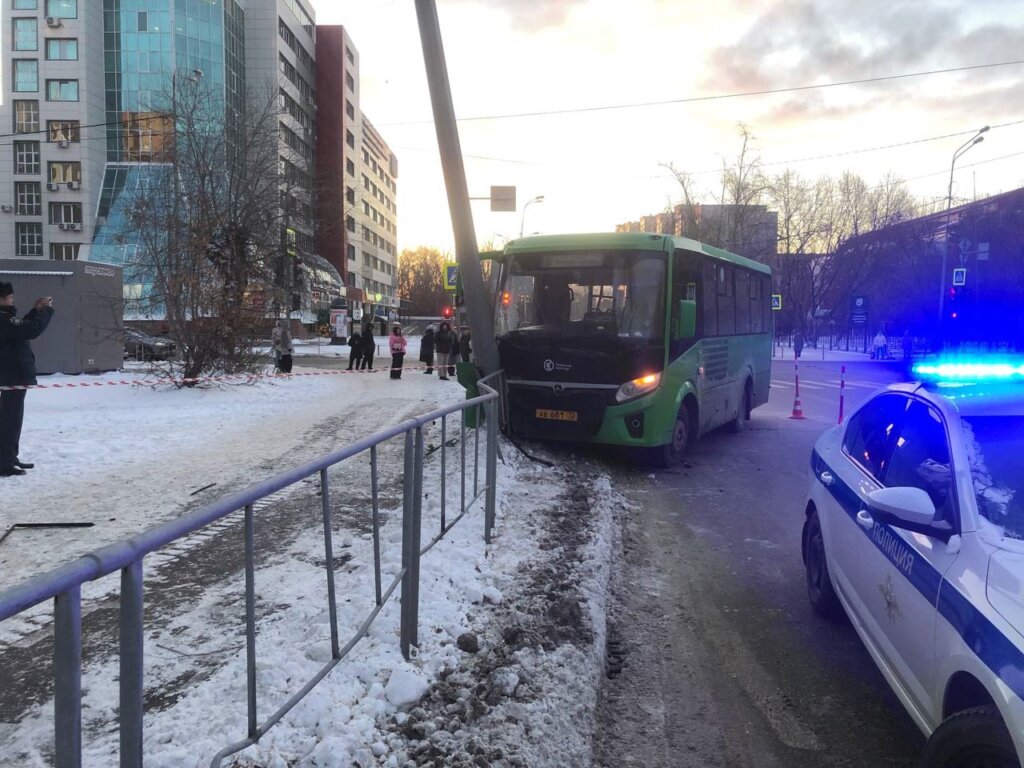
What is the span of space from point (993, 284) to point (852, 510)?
52.4 metres

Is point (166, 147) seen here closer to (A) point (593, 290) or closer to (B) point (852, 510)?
(A) point (593, 290)

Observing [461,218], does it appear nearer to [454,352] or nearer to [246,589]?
[246,589]

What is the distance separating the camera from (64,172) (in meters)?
61.0

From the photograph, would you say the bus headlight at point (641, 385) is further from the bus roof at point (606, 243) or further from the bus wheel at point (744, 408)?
the bus wheel at point (744, 408)

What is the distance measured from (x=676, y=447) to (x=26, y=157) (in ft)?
229

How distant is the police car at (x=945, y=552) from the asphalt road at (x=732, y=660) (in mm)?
391

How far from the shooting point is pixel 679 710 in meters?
3.56

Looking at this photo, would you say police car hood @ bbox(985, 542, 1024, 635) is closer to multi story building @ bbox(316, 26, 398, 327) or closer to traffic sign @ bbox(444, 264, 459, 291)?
traffic sign @ bbox(444, 264, 459, 291)

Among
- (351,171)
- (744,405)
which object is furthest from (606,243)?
(351,171)

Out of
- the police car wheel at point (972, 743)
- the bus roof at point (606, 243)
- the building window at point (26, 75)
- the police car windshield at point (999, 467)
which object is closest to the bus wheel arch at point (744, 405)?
the bus roof at point (606, 243)

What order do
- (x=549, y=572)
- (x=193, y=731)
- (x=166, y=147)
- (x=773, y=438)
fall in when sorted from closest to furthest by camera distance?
1. (x=193, y=731)
2. (x=549, y=572)
3. (x=773, y=438)
4. (x=166, y=147)

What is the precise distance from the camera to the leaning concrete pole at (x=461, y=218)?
935cm

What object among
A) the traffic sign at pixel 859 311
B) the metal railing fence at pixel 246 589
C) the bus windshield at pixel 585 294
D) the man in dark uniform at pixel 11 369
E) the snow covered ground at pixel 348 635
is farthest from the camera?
the traffic sign at pixel 859 311

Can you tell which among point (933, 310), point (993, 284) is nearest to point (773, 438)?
point (933, 310)
